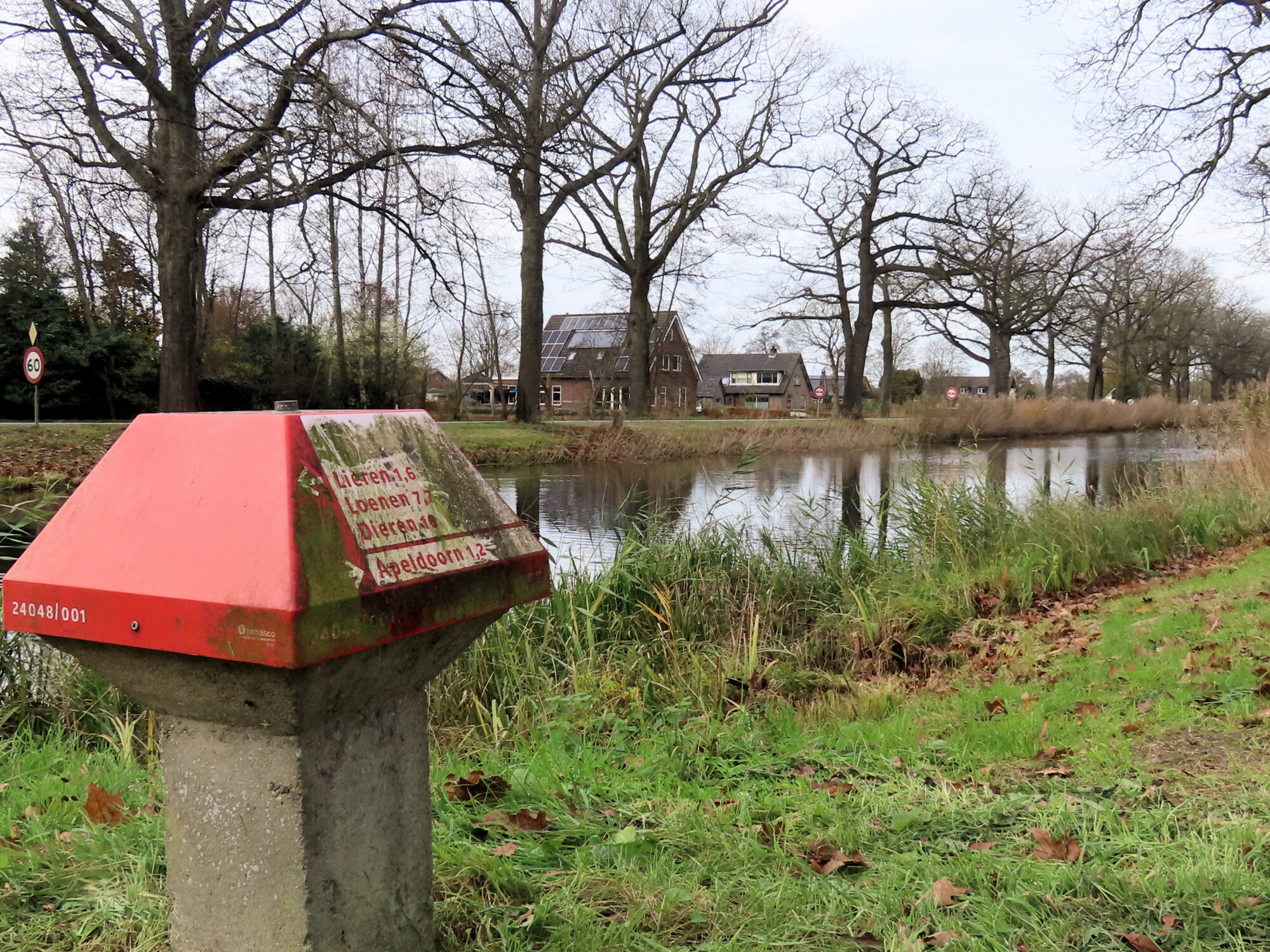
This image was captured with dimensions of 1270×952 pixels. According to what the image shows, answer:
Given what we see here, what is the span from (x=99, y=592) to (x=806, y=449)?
2408 centimetres

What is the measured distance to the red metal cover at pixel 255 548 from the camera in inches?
58.6

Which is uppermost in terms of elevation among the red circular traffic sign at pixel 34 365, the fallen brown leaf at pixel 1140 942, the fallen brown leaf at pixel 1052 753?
the red circular traffic sign at pixel 34 365

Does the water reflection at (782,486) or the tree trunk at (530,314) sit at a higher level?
the tree trunk at (530,314)

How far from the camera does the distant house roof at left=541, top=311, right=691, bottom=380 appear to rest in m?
51.0

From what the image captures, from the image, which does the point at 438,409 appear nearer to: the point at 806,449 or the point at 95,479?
the point at 806,449

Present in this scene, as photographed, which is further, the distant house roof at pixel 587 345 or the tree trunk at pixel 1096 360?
the distant house roof at pixel 587 345

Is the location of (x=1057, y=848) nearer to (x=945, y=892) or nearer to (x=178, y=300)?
(x=945, y=892)

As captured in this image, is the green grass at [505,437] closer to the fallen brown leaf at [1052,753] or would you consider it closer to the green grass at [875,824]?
the green grass at [875,824]

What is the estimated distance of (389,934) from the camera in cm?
183

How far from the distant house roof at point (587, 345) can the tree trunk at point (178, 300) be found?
34.8m

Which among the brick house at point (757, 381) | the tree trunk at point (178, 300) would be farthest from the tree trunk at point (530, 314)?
the brick house at point (757, 381)

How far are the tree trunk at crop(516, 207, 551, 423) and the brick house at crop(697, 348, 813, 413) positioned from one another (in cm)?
4269

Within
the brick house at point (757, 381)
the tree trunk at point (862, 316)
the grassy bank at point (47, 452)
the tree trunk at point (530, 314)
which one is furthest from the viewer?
the brick house at point (757, 381)

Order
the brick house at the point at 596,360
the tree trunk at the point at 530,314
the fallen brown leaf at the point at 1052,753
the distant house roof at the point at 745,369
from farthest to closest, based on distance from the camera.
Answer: the distant house roof at the point at 745,369 → the brick house at the point at 596,360 → the tree trunk at the point at 530,314 → the fallen brown leaf at the point at 1052,753
